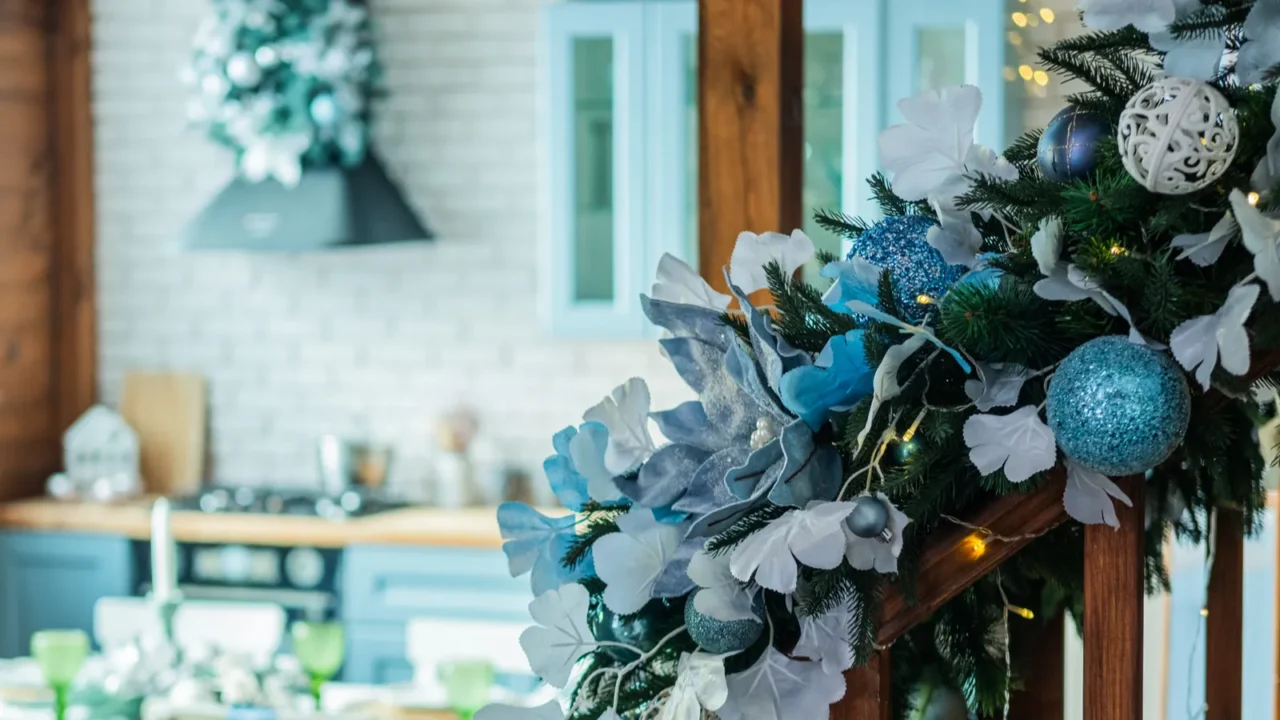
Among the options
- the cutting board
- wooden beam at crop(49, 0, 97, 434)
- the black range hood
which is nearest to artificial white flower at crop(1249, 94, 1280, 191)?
the black range hood

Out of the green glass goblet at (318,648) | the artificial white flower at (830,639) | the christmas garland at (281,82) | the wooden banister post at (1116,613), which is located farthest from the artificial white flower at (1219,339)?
the christmas garland at (281,82)

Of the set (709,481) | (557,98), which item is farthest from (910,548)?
(557,98)

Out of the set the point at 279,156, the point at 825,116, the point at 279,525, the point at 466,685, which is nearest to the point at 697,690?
the point at 466,685

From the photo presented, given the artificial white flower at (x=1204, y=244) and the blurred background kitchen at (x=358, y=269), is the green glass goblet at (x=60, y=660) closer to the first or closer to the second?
the blurred background kitchen at (x=358, y=269)

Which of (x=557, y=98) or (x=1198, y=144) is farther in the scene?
(x=557, y=98)

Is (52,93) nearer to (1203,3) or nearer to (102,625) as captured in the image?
(102,625)

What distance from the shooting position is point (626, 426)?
83cm

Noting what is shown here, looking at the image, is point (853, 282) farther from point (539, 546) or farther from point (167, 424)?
point (167, 424)

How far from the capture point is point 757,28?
1.46 m

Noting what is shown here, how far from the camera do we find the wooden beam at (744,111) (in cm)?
146

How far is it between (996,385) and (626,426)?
23cm

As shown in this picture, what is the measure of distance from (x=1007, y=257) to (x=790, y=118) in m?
0.77

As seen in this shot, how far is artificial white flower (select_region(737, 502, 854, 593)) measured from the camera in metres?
0.69

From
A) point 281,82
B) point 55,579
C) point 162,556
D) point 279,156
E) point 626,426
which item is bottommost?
point 55,579
